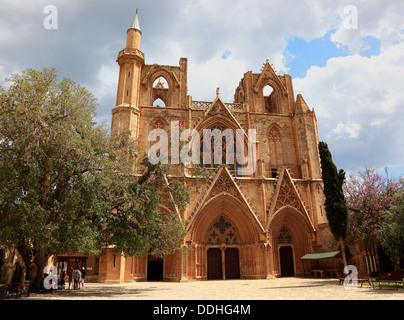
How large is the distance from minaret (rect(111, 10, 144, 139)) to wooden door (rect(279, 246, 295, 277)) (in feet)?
50.4

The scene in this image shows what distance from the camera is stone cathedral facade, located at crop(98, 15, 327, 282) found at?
72.3 ft

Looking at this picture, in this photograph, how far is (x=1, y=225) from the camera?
10.9m

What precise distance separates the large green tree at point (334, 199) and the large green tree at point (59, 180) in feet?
33.8

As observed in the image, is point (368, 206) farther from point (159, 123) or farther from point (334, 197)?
point (159, 123)

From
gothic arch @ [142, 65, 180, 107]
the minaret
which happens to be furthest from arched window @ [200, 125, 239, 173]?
the minaret

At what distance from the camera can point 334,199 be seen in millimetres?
17719

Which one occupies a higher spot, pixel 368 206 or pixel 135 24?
pixel 135 24

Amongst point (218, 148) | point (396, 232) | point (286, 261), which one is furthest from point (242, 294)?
point (218, 148)

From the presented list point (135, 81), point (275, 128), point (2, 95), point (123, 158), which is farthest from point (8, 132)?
point (275, 128)

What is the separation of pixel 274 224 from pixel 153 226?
12.1m

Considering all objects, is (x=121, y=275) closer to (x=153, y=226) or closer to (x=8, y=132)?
(x=153, y=226)

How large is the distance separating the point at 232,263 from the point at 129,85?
690 inches

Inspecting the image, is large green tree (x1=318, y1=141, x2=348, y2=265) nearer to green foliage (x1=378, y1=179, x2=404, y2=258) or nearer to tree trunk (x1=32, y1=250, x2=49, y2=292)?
green foliage (x1=378, y1=179, x2=404, y2=258)
